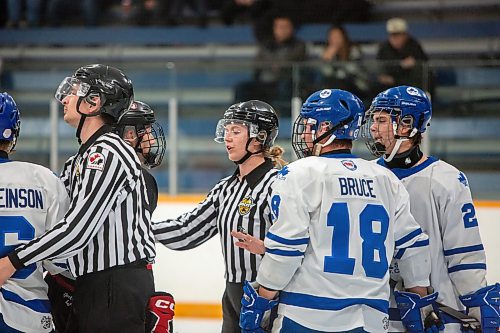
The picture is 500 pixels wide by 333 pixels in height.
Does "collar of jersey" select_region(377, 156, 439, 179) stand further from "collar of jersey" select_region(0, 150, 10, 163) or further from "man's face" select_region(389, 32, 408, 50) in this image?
"man's face" select_region(389, 32, 408, 50)

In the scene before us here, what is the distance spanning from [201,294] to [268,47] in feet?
8.15

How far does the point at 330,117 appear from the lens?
2.83m

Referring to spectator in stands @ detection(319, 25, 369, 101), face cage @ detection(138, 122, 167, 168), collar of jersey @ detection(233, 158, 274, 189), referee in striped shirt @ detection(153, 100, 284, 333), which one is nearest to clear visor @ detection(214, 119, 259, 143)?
referee in striped shirt @ detection(153, 100, 284, 333)

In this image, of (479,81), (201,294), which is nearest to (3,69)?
(201,294)

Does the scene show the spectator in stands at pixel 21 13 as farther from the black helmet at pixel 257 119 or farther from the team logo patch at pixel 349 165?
the team logo patch at pixel 349 165

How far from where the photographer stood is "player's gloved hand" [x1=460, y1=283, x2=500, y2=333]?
309 cm

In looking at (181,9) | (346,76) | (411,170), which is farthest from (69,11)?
(411,170)

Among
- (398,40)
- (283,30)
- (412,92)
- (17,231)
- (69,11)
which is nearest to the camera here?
(17,231)

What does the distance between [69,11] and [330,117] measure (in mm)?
6458

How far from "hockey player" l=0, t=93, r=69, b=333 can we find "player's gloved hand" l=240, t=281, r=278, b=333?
568 millimetres

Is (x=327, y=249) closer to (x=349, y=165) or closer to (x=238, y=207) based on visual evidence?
(x=349, y=165)

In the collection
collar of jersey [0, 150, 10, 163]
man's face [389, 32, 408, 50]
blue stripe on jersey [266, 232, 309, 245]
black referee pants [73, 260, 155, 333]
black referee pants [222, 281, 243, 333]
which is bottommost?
black referee pants [222, 281, 243, 333]

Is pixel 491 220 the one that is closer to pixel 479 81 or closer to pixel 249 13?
pixel 479 81

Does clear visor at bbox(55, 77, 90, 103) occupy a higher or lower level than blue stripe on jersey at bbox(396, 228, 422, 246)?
higher
